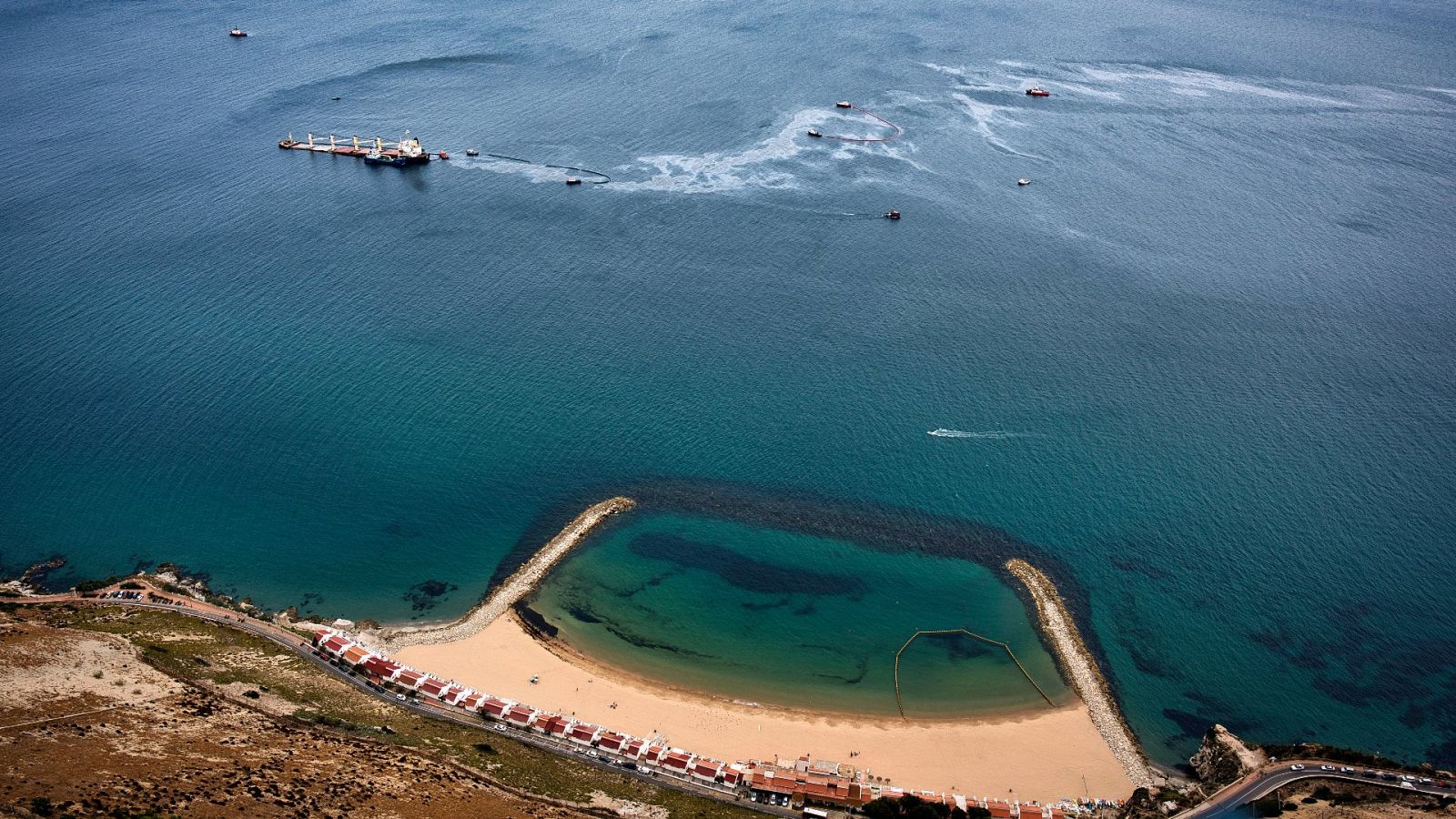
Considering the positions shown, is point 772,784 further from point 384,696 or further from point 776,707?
point 384,696

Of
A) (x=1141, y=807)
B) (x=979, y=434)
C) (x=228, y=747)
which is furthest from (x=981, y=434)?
(x=228, y=747)

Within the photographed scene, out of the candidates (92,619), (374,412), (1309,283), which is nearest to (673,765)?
(92,619)

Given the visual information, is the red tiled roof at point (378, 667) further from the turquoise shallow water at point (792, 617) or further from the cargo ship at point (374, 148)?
the cargo ship at point (374, 148)

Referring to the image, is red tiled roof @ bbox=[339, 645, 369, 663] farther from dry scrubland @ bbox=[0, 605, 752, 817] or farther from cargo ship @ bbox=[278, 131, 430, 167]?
cargo ship @ bbox=[278, 131, 430, 167]

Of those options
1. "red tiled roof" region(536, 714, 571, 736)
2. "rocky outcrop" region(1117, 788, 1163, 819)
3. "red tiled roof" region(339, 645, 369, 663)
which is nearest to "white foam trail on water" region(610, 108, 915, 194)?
"red tiled roof" region(339, 645, 369, 663)

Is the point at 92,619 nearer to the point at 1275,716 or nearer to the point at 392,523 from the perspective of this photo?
the point at 392,523

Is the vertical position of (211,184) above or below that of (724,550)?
above
